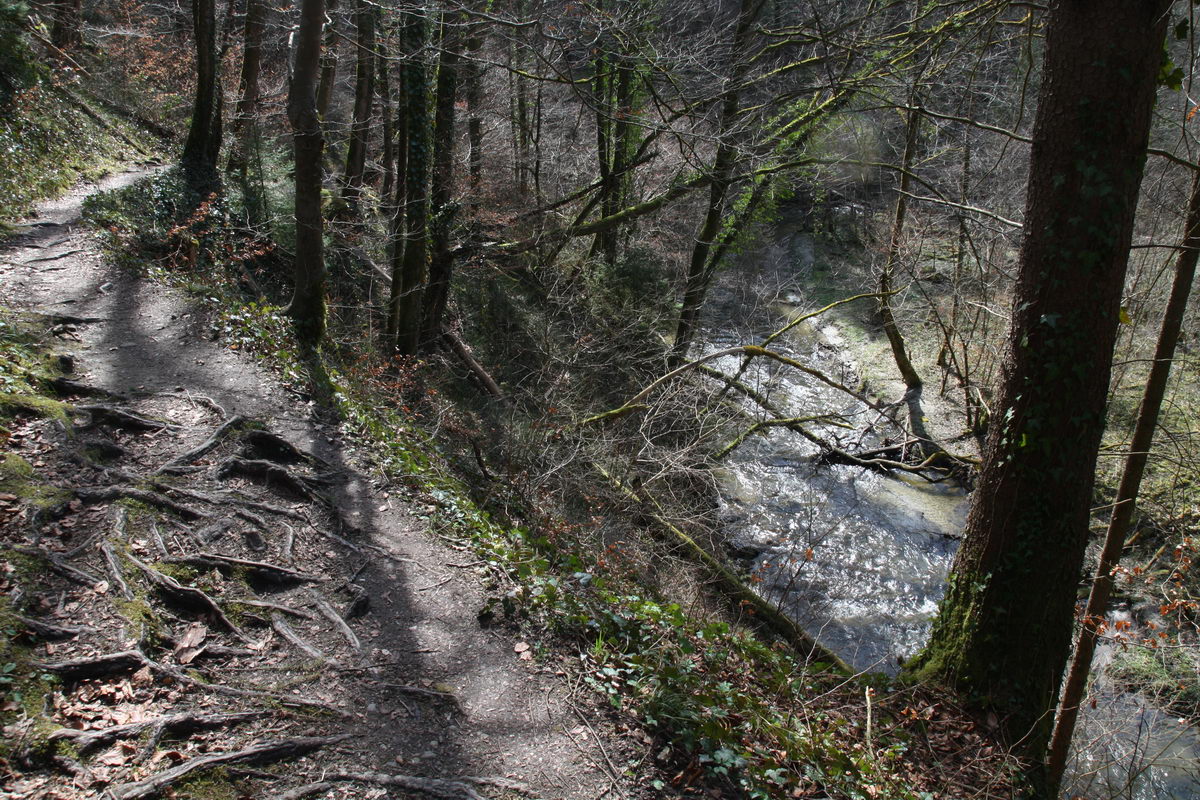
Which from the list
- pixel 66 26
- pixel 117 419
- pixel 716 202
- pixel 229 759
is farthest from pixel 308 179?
pixel 66 26

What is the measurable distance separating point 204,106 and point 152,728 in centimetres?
1255

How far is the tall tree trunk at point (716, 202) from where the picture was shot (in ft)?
34.8

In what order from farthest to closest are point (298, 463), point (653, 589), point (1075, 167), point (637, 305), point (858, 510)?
point (637, 305) < point (858, 510) < point (653, 589) < point (298, 463) < point (1075, 167)

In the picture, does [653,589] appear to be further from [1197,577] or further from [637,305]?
[637,305]

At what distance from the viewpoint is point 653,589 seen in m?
7.36

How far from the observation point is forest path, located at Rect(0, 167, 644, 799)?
A: 300 cm

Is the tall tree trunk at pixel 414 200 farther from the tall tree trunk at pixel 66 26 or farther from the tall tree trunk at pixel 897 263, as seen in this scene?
the tall tree trunk at pixel 66 26

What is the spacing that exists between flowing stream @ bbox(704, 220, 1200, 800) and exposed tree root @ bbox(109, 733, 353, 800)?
16.6ft

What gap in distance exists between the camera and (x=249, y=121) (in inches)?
534

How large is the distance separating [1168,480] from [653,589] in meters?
8.66

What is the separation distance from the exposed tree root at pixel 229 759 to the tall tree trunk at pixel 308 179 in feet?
19.2

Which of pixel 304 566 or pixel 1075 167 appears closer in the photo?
pixel 1075 167

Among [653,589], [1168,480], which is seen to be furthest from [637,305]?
[1168,480]

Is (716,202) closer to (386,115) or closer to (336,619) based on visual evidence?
(386,115)
